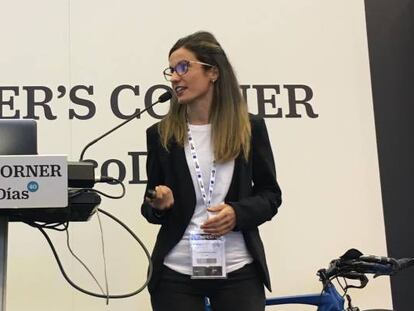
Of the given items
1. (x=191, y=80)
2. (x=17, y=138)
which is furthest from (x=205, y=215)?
(x=17, y=138)

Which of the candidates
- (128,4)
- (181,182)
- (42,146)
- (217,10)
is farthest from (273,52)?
(181,182)

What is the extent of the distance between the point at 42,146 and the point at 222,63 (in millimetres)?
999

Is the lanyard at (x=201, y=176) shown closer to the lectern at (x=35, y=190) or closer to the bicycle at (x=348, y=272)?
the lectern at (x=35, y=190)

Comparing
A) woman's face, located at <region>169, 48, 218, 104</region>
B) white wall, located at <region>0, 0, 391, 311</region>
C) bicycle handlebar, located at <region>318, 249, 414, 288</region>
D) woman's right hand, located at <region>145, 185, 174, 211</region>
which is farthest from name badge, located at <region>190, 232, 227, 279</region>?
white wall, located at <region>0, 0, 391, 311</region>

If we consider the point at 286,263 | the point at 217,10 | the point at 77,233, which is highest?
the point at 217,10

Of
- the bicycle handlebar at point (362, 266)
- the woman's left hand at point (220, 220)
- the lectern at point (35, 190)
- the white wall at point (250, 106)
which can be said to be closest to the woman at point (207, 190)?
the woman's left hand at point (220, 220)

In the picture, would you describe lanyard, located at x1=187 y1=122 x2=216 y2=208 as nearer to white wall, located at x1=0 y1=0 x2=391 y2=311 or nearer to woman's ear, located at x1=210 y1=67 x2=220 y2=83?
woman's ear, located at x1=210 y1=67 x2=220 y2=83

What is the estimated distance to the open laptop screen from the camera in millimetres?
1023

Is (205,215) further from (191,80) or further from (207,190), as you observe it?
(191,80)

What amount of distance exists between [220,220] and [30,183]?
0.50 metres

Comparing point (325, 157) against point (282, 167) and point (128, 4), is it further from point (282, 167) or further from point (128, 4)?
point (128, 4)

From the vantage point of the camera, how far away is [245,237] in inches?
54.9

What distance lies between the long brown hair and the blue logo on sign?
56 centimetres

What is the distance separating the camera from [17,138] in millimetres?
1032
